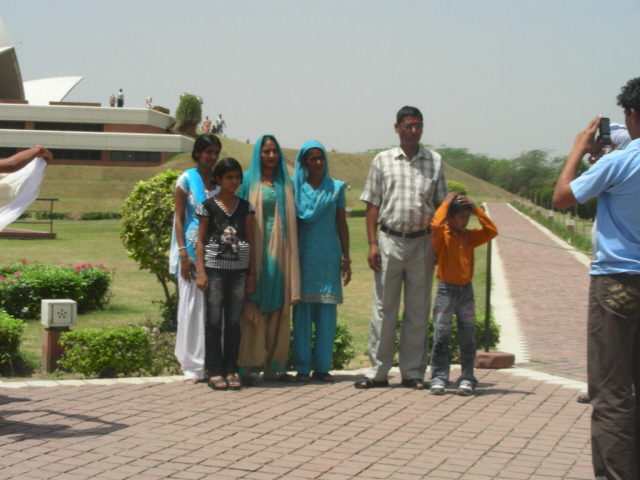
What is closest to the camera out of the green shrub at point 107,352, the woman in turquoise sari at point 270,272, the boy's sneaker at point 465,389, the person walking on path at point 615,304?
the person walking on path at point 615,304

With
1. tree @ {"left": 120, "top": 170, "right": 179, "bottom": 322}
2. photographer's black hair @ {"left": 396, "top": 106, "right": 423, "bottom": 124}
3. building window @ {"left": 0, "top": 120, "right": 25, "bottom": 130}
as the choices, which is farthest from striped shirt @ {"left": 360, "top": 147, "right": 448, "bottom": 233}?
building window @ {"left": 0, "top": 120, "right": 25, "bottom": 130}

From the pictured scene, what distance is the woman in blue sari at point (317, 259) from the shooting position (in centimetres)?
551

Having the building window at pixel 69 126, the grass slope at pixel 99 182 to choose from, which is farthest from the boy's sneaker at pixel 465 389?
the building window at pixel 69 126

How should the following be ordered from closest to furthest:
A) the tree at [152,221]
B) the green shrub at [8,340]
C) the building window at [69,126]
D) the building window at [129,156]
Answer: the green shrub at [8,340], the tree at [152,221], the building window at [129,156], the building window at [69,126]

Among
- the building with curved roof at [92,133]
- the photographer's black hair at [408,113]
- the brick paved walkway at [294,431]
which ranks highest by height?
the building with curved roof at [92,133]

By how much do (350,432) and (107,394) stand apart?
1.58 meters

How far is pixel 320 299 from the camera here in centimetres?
551

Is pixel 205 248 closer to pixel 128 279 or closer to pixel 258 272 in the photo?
pixel 258 272

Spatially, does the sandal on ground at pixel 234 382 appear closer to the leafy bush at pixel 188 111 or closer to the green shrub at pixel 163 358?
the green shrub at pixel 163 358

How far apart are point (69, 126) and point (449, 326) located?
48.8 m

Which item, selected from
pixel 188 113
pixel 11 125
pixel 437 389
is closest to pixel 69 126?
pixel 11 125

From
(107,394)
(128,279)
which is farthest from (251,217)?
(128,279)

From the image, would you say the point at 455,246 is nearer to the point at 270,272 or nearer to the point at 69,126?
the point at 270,272

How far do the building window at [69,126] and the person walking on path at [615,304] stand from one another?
4989cm
